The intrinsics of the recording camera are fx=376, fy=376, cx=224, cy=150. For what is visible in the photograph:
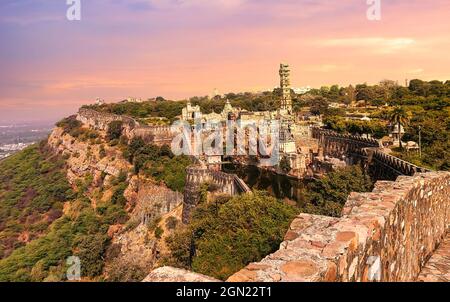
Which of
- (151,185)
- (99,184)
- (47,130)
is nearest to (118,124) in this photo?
(99,184)

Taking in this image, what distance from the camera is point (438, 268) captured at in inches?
249

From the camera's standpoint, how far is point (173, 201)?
1340 inches

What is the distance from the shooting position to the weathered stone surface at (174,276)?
309 centimetres

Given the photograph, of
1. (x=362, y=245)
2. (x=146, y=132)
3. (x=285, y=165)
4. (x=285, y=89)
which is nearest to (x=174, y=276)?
(x=362, y=245)

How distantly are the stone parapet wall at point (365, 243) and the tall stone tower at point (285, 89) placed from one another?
70244 millimetres

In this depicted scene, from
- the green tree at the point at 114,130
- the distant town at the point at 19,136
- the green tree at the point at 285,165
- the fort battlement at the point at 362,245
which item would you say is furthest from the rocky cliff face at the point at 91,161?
the fort battlement at the point at 362,245

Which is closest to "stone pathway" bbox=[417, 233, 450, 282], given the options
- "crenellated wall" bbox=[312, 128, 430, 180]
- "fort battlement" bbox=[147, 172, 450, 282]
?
"fort battlement" bbox=[147, 172, 450, 282]

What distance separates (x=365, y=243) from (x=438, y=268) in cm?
337

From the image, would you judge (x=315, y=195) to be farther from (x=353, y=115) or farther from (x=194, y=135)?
(x=353, y=115)

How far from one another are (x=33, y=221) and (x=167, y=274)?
52.0m

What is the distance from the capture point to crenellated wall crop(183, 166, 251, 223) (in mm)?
27230

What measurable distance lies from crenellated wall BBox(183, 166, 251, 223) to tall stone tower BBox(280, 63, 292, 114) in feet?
155

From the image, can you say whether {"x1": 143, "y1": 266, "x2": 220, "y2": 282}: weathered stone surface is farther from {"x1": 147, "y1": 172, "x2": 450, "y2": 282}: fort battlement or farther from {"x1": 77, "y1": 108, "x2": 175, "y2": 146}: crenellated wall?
{"x1": 77, "y1": 108, "x2": 175, "y2": 146}: crenellated wall

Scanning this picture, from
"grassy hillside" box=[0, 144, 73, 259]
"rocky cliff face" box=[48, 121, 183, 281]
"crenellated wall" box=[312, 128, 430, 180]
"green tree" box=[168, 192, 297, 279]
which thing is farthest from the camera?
"grassy hillside" box=[0, 144, 73, 259]
